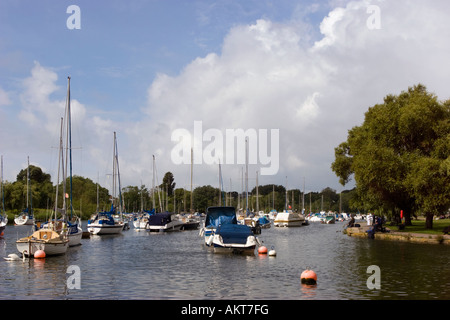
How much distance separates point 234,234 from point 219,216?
49.8ft

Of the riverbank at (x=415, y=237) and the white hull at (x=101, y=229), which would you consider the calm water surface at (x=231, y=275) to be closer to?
the riverbank at (x=415, y=237)

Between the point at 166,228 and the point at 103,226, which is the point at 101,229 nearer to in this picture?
the point at 103,226

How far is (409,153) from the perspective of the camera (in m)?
59.3

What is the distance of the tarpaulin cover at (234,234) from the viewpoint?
4478cm

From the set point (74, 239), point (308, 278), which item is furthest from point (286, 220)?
point (308, 278)

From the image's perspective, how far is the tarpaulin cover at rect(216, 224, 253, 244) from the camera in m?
44.8

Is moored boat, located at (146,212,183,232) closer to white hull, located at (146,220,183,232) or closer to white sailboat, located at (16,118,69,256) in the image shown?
white hull, located at (146,220,183,232)

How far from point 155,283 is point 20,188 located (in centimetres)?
11958

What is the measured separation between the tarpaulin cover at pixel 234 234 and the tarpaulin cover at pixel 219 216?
494 inches

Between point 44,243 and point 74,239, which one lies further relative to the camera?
point 74,239

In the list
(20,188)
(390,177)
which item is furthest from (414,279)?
(20,188)

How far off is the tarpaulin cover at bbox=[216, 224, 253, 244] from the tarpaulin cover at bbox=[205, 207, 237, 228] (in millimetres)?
12539

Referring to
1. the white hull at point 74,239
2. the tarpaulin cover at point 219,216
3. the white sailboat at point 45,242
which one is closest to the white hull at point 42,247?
→ the white sailboat at point 45,242
